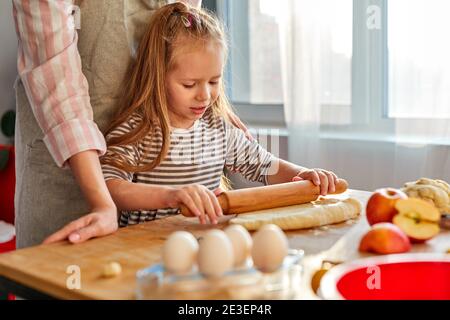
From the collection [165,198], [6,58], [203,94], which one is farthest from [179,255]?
[6,58]

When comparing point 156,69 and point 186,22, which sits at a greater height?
point 186,22

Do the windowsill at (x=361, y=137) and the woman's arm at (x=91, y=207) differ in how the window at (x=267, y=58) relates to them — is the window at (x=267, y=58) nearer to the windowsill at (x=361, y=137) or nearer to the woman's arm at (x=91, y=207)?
the windowsill at (x=361, y=137)

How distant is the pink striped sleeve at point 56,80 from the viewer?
1277 mm

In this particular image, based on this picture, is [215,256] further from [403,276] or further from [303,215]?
[303,215]

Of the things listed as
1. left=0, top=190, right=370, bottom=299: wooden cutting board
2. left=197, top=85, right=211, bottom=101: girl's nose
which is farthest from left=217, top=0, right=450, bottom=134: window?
left=0, top=190, right=370, bottom=299: wooden cutting board

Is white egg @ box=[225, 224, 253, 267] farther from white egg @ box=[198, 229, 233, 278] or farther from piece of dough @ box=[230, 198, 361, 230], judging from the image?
piece of dough @ box=[230, 198, 361, 230]

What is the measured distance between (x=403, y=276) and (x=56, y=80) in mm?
777

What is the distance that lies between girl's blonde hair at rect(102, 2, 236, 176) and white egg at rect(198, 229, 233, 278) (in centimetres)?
77

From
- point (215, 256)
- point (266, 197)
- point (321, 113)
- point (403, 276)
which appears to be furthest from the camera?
point (321, 113)

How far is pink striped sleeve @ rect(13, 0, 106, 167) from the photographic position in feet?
4.19

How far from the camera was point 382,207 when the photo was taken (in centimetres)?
104

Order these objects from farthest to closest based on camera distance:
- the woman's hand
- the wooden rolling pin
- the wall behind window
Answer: the wall behind window → the wooden rolling pin → the woman's hand

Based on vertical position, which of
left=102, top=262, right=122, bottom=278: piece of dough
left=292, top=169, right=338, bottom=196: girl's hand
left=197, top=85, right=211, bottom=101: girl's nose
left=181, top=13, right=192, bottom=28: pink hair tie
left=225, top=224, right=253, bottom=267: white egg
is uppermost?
left=181, top=13, right=192, bottom=28: pink hair tie
